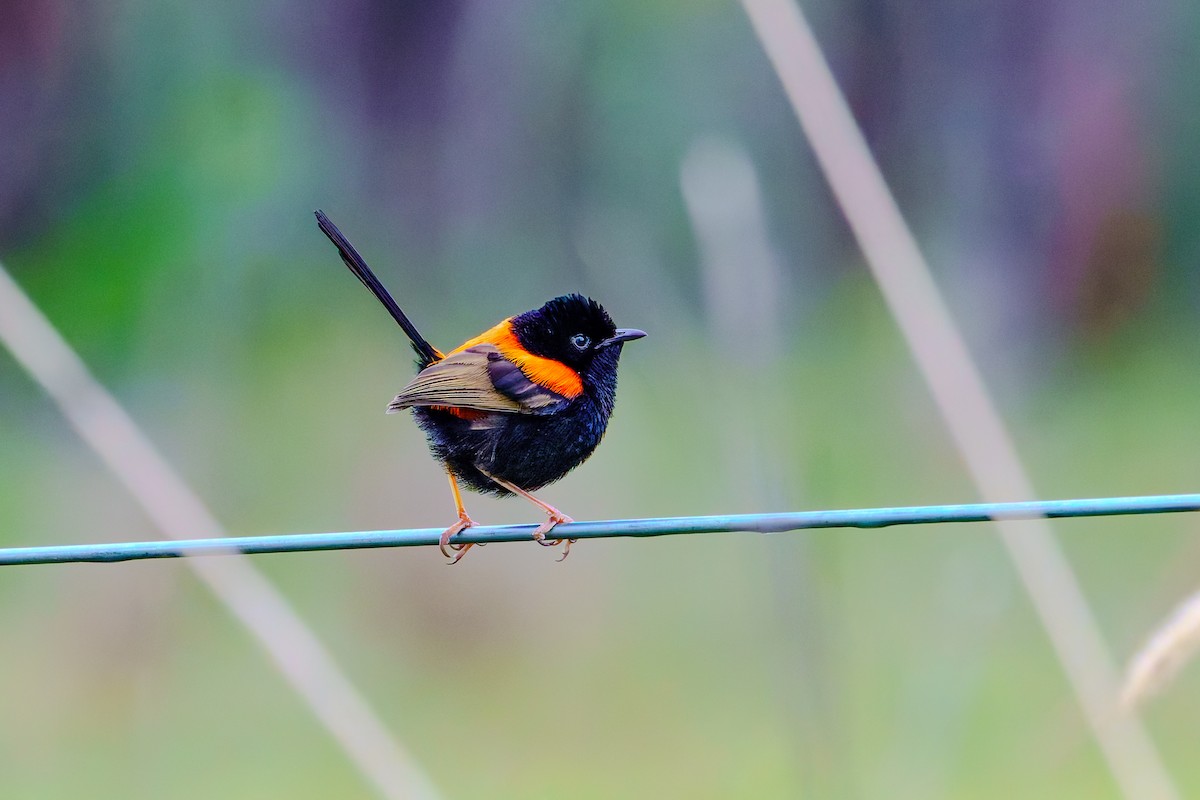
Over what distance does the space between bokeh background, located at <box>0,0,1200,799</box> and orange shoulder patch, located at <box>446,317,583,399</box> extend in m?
1.98

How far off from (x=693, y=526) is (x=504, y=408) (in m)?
1.22

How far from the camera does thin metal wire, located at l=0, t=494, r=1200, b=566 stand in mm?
1785

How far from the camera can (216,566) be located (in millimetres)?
2805

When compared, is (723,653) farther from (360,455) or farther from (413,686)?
(360,455)

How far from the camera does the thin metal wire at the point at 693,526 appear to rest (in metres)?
1.79

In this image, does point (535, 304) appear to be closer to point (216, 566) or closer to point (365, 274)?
point (365, 274)

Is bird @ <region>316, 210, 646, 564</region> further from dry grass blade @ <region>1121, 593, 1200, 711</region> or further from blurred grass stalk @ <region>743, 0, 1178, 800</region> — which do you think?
dry grass blade @ <region>1121, 593, 1200, 711</region>

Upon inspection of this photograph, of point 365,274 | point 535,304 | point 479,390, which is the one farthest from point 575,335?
point 535,304

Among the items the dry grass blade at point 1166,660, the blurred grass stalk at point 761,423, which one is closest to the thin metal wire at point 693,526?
the dry grass blade at point 1166,660

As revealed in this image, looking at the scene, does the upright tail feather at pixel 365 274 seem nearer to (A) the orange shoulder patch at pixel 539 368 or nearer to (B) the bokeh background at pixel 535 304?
(A) the orange shoulder patch at pixel 539 368

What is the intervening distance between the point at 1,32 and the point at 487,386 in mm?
6136

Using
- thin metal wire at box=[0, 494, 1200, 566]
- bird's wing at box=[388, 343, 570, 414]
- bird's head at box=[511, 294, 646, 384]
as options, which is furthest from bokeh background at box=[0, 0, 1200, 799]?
thin metal wire at box=[0, 494, 1200, 566]

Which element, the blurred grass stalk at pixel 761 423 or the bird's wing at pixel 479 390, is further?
the bird's wing at pixel 479 390

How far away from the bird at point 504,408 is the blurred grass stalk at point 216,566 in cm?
46
